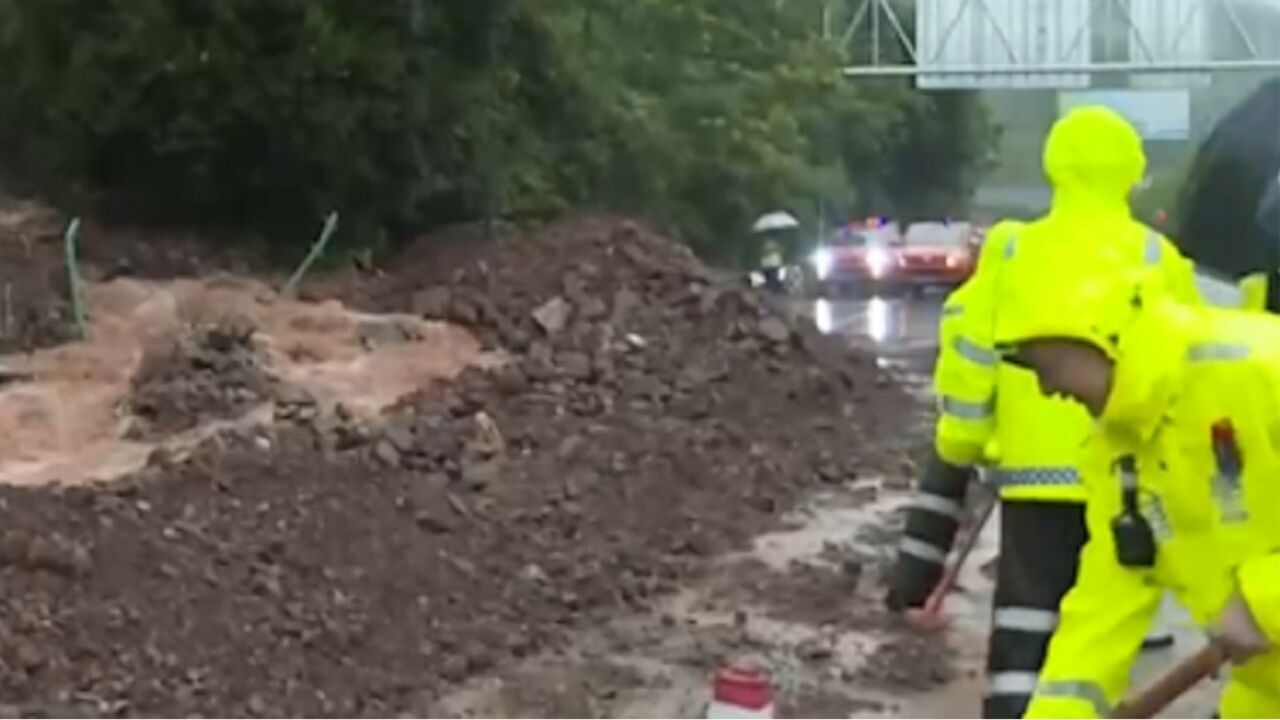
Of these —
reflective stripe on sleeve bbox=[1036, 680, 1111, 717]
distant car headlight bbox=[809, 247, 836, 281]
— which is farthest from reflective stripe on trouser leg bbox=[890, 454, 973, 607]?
distant car headlight bbox=[809, 247, 836, 281]

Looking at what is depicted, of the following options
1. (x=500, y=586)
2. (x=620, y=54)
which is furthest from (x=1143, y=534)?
(x=620, y=54)

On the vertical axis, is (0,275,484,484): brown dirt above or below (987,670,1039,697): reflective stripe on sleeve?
below

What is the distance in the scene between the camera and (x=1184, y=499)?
4168 millimetres

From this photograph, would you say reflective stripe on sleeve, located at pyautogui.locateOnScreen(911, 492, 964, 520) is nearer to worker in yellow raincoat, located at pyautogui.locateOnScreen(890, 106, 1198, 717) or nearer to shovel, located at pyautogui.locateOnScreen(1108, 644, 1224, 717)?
worker in yellow raincoat, located at pyautogui.locateOnScreen(890, 106, 1198, 717)

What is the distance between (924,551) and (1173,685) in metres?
3.34

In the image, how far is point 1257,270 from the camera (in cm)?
945

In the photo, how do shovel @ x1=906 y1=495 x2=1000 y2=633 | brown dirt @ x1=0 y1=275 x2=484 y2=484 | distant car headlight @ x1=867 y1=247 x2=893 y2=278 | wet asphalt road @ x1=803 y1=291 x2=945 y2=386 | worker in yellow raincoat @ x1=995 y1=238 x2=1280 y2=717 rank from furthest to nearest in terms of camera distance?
distant car headlight @ x1=867 y1=247 x2=893 y2=278, wet asphalt road @ x1=803 y1=291 x2=945 y2=386, brown dirt @ x1=0 y1=275 x2=484 y2=484, shovel @ x1=906 y1=495 x2=1000 y2=633, worker in yellow raincoat @ x1=995 y1=238 x2=1280 y2=717

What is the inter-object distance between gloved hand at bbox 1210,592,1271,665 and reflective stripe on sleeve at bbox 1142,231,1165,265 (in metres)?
2.36

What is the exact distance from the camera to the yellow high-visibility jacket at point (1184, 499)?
3990 mm

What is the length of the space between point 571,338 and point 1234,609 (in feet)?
35.6

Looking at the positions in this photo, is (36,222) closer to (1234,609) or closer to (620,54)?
(620,54)

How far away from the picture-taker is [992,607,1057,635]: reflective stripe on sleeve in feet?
21.4

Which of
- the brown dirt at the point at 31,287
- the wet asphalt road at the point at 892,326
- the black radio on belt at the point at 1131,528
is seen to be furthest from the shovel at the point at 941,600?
the wet asphalt road at the point at 892,326

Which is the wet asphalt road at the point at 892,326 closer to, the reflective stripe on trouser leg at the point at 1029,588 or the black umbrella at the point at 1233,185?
the black umbrella at the point at 1233,185
